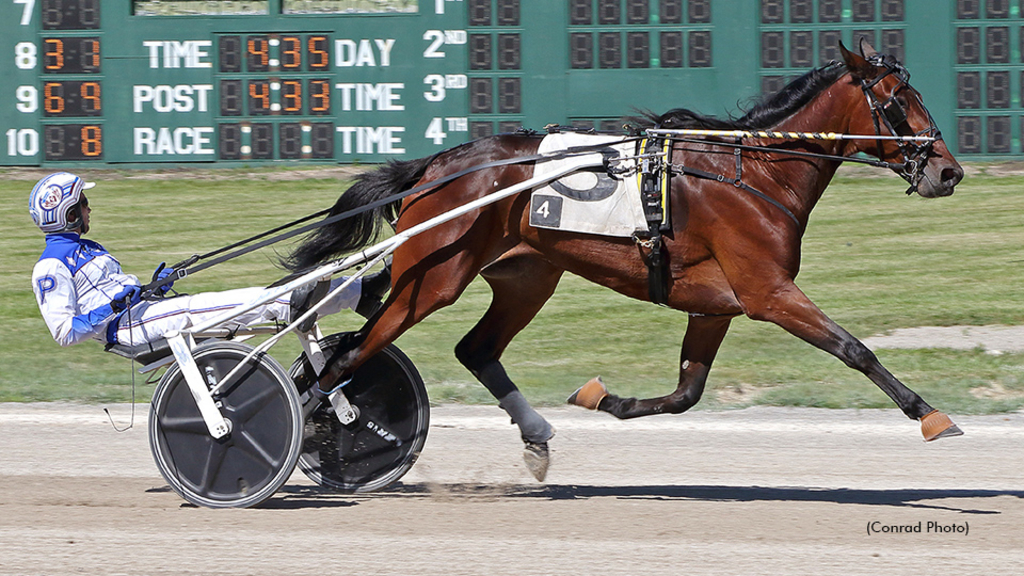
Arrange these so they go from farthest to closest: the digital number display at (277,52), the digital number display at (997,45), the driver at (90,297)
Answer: the digital number display at (277,52), the digital number display at (997,45), the driver at (90,297)

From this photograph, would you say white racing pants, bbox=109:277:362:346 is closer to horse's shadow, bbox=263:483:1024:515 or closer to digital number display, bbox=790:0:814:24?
horse's shadow, bbox=263:483:1024:515

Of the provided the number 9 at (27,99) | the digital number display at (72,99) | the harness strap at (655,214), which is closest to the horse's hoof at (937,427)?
the harness strap at (655,214)

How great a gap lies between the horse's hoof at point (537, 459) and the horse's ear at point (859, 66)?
2.02 meters

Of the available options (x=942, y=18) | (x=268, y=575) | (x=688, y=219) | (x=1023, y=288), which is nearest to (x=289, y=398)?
(x=268, y=575)

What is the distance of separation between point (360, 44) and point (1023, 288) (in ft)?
25.2

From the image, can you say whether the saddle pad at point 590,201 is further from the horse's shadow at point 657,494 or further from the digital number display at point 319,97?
the digital number display at point 319,97

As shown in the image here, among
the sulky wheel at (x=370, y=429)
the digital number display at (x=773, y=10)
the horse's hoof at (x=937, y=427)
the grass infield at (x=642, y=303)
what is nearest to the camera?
the horse's hoof at (x=937, y=427)

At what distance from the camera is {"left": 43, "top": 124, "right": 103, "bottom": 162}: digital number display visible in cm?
1484

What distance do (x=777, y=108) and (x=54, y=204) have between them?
2.94m

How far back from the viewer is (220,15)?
14.5 metres

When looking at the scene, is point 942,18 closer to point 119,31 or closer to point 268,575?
point 119,31

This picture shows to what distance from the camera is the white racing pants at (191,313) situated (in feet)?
16.3

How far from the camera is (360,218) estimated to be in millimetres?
5543

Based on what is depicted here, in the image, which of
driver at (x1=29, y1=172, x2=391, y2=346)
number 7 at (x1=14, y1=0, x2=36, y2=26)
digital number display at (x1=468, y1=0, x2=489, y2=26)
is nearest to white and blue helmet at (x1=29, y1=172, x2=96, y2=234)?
driver at (x1=29, y1=172, x2=391, y2=346)
